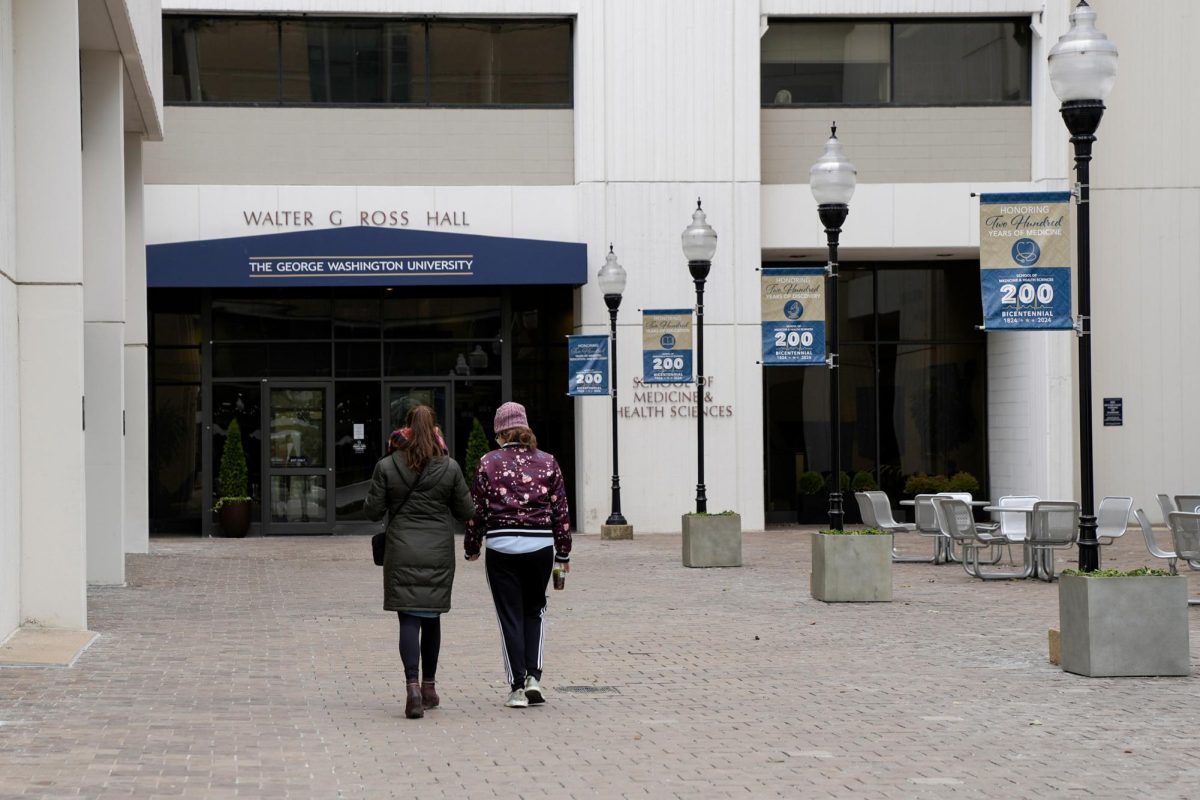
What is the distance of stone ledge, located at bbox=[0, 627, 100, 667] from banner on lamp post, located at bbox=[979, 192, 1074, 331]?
7.38m

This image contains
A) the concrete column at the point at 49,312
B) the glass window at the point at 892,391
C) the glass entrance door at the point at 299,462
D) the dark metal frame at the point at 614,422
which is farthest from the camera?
the glass window at the point at 892,391

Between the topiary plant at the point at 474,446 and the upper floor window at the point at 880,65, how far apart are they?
7662mm

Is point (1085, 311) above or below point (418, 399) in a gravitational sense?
above

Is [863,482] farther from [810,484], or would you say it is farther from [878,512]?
[878,512]

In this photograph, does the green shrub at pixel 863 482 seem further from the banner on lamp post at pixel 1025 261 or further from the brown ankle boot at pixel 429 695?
the brown ankle boot at pixel 429 695

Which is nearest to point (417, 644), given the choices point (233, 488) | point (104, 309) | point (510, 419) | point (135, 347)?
point (510, 419)

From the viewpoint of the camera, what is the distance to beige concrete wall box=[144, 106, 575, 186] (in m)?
28.8

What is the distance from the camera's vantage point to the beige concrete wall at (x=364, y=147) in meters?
28.8

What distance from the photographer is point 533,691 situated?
1040cm

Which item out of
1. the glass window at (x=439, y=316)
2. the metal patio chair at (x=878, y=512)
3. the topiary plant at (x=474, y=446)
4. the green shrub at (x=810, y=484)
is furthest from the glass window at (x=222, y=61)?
the metal patio chair at (x=878, y=512)

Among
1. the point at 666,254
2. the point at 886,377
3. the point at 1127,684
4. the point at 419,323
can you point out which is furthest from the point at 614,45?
the point at 1127,684

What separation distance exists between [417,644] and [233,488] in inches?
775

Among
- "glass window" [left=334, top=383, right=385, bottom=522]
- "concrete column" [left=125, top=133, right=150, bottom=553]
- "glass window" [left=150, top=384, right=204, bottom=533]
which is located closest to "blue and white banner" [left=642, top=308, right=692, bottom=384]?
"glass window" [left=334, top=383, right=385, bottom=522]

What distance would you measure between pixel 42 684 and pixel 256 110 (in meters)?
19.2
